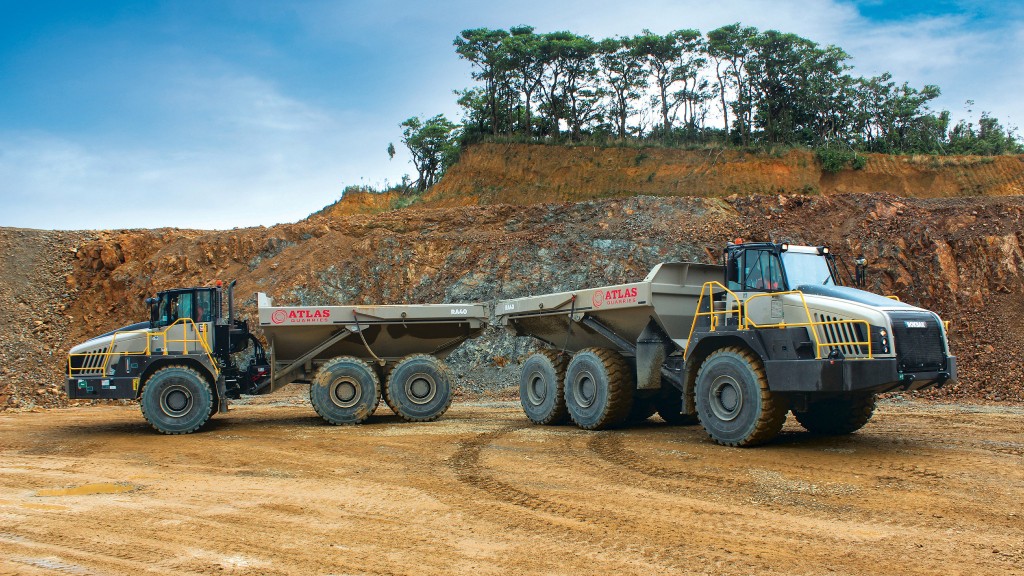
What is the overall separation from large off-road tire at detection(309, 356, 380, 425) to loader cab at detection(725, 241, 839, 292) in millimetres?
7128

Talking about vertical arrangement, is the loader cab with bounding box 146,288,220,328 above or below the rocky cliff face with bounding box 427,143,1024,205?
below

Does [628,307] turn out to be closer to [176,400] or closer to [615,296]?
[615,296]

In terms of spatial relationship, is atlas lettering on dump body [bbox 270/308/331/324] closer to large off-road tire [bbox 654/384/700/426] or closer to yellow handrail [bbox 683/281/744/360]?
large off-road tire [bbox 654/384/700/426]

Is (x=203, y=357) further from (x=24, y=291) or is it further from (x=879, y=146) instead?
(x=879, y=146)

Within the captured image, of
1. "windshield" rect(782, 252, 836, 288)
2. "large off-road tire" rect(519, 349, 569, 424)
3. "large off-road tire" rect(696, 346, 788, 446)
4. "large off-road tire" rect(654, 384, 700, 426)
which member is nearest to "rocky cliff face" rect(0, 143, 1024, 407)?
"large off-road tire" rect(519, 349, 569, 424)

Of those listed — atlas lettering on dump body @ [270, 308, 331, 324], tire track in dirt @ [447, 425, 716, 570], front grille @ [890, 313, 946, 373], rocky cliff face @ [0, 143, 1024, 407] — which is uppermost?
rocky cliff face @ [0, 143, 1024, 407]

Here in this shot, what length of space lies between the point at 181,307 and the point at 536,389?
6.73 metres

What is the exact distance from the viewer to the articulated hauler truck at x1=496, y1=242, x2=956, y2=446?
10.2m

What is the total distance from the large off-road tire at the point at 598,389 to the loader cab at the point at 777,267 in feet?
9.18

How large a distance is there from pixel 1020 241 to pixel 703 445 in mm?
16835

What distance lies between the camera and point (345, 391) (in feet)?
51.0

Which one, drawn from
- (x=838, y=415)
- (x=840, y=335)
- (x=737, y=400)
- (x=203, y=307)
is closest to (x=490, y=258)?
(x=203, y=307)

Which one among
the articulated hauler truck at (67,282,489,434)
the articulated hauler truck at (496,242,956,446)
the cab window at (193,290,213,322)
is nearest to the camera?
the articulated hauler truck at (496,242,956,446)

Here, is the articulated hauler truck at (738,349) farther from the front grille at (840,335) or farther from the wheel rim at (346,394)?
the wheel rim at (346,394)
